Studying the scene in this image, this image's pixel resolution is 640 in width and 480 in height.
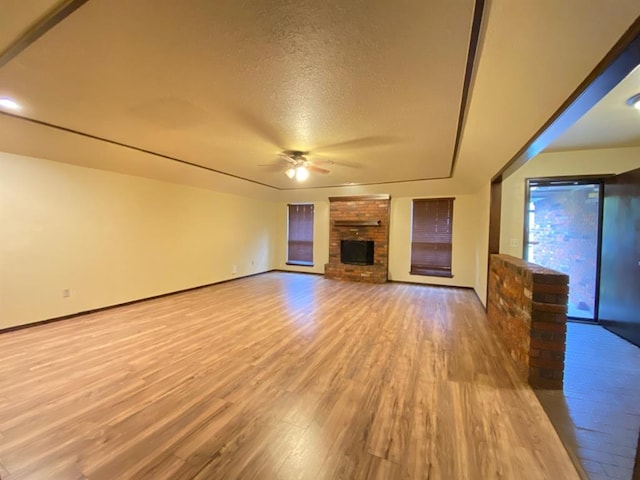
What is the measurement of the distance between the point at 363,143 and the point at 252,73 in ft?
5.97

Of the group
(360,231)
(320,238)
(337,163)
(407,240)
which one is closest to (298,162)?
(337,163)

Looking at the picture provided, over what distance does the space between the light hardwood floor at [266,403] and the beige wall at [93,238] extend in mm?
493

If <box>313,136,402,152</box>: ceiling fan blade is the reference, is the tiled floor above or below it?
below

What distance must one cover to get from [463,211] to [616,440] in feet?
16.9

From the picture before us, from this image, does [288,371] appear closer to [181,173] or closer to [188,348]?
[188,348]

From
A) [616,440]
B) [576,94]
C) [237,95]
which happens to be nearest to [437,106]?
[576,94]

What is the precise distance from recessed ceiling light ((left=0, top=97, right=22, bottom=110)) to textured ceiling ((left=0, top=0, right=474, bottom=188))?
0.22 ft

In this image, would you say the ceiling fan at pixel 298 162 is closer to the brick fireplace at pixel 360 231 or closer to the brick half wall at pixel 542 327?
the brick half wall at pixel 542 327

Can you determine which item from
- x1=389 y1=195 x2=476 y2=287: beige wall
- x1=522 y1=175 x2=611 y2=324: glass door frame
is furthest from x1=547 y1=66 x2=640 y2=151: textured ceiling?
x1=389 y1=195 x2=476 y2=287: beige wall

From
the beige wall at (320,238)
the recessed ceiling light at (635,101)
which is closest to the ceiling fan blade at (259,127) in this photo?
the recessed ceiling light at (635,101)

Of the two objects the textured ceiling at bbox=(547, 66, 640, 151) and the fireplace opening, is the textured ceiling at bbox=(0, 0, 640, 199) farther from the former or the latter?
the fireplace opening

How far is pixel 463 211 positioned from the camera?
6305 millimetres

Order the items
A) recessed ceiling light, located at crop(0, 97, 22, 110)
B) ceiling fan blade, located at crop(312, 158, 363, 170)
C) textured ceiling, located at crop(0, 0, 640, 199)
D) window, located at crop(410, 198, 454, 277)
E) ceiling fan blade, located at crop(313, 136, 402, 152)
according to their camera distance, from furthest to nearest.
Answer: window, located at crop(410, 198, 454, 277) → ceiling fan blade, located at crop(312, 158, 363, 170) → ceiling fan blade, located at crop(313, 136, 402, 152) → recessed ceiling light, located at crop(0, 97, 22, 110) → textured ceiling, located at crop(0, 0, 640, 199)

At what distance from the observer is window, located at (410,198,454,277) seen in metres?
6.53
